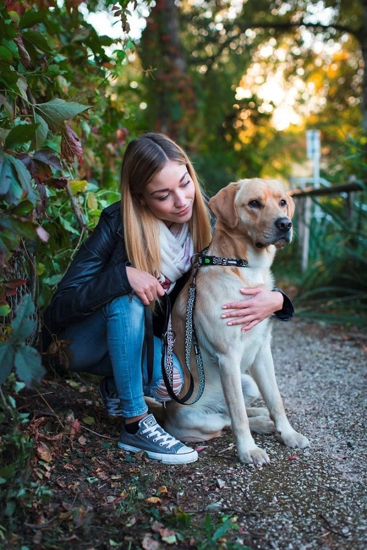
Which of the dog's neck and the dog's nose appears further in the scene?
the dog's neck

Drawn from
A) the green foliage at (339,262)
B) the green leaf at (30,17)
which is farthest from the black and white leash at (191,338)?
the green foliage at (339,262)

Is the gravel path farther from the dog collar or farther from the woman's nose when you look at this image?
the woman's nose

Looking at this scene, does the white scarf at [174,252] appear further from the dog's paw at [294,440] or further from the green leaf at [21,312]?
the green leaf at [21,312]

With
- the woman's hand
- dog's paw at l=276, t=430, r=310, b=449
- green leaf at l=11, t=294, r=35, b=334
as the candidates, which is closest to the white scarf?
the woman's hand

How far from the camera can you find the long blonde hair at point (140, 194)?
8.09ft

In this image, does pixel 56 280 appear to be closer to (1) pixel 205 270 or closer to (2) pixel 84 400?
(2) pixel 84 400

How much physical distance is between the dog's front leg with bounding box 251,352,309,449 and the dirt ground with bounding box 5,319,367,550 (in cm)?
6

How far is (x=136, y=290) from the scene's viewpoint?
7.73 feet

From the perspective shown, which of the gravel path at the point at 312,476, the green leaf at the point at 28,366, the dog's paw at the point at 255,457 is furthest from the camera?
the dog's paw at the point at 255,457

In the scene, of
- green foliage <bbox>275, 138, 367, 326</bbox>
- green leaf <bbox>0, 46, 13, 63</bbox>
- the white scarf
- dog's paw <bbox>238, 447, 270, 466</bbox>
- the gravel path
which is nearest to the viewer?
the gravel path

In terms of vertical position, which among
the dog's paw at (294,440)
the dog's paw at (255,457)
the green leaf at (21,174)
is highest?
the green leaf at (21,174)

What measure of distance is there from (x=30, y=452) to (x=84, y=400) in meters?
1.04

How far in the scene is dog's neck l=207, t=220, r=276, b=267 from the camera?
8.28ft

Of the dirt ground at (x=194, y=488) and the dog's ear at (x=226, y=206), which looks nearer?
the dirt ground at (x=194, y=488)
